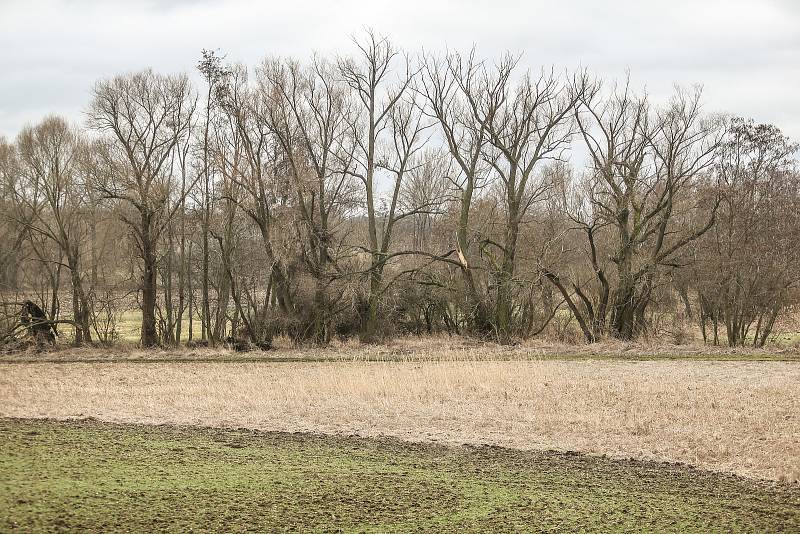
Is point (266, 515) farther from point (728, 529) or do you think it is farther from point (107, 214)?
point (107, 214)

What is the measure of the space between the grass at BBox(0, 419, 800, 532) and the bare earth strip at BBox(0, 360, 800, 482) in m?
1.07

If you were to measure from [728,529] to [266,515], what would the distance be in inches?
185

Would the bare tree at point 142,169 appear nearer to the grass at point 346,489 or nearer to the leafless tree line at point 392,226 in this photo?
the leafless tree line at point 392,226

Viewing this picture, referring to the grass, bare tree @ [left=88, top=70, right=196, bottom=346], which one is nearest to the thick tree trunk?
bare tree @ [left=88, top=70, right=196, bottom=346]

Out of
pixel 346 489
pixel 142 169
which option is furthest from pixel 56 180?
pixel 346 489

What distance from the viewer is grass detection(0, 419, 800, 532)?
8242 mm

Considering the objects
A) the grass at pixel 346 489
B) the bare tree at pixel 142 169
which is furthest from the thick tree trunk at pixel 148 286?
the grass at pixel 346 489

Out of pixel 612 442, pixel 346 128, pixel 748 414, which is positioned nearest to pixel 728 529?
pixel 612 442

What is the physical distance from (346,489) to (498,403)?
22.2ft

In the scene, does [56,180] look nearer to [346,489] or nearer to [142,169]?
[142,169]

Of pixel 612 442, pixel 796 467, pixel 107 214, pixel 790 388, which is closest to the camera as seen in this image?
pixel 796 467

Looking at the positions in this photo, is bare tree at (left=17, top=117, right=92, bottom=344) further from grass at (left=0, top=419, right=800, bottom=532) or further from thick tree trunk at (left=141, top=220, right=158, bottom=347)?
grass at (left=0, top=419, right=800, bottom=532)

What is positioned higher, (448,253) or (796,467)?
(448,253)

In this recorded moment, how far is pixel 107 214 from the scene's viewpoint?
35.5 metres
